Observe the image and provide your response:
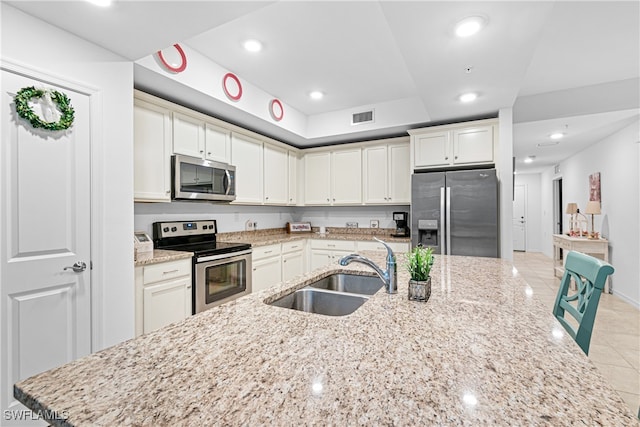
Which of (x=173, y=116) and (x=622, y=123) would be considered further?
(x=622, y=123)

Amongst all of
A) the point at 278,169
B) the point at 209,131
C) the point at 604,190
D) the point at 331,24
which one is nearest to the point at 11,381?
the point at 209,131

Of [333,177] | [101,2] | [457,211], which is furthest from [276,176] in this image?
[101,2]

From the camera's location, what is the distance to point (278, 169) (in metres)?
4.31

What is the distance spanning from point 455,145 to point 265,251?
255 centimetres

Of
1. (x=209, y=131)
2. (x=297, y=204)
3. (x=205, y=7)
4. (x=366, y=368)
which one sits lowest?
(x=366, y=368)

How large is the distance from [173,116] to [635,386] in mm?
4223

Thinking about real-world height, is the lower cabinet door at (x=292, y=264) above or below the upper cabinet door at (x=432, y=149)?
below

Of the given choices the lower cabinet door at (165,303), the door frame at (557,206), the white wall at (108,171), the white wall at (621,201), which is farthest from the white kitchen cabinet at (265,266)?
the door frame at (557,206)

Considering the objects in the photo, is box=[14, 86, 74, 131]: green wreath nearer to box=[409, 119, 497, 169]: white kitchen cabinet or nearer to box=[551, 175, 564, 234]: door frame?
box=[409, 119, 497, 169]: white kitchen cabinet

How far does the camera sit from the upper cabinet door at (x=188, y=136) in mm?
2873

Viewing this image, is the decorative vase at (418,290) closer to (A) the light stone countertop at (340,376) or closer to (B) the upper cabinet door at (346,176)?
(A) the light stone countertop at (340,376)

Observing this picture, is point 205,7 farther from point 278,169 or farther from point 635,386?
point 635,386

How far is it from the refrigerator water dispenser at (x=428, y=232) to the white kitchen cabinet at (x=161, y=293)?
8.14ft

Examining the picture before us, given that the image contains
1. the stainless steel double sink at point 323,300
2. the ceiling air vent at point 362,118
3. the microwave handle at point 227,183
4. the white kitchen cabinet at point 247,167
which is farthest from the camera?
the ceiling air vent at point 362,118
